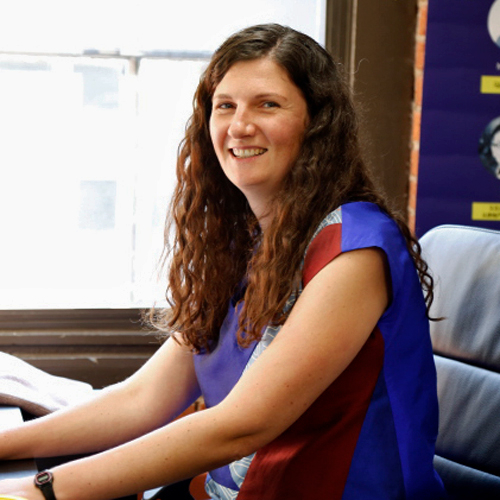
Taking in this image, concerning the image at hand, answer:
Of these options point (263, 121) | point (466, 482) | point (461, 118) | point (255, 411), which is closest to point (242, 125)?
point (263, 121)

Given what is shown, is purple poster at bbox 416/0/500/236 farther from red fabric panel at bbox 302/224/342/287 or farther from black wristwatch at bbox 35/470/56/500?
black wristwatch at bbox 35/470/56/500

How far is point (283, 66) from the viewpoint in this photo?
1.41 m

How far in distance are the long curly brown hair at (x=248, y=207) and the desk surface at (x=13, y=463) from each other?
34cm

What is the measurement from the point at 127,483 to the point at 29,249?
147 cm

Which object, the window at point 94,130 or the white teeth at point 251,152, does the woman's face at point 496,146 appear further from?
the white teeth at point 251,152

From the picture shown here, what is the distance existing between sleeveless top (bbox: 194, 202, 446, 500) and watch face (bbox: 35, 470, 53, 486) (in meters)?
0.33

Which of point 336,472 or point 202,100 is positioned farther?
point 202,100

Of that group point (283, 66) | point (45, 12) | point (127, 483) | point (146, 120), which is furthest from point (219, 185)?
point (45, 12)

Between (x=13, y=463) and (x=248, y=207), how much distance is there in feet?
2.17

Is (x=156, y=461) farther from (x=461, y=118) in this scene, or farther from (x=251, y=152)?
(x=461, y=118)

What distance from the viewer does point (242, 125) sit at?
1.42 meters

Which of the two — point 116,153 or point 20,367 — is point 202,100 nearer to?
point 20,367

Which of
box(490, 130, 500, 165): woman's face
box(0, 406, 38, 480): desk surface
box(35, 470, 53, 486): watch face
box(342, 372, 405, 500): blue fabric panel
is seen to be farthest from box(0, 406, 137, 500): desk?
box(490, 130, 500, 165): woman's face

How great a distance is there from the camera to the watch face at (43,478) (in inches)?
47.3
